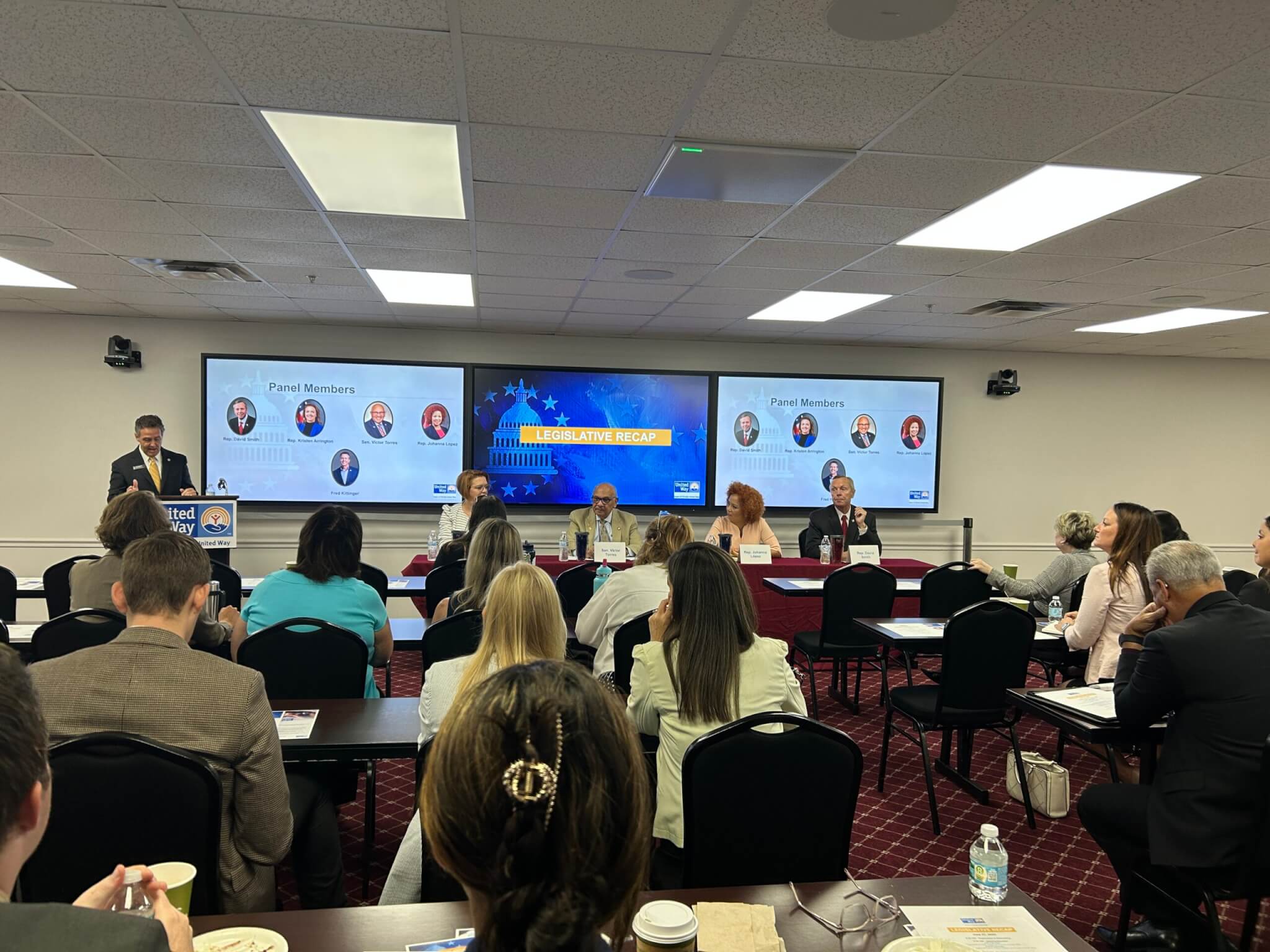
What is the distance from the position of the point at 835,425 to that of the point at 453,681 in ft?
22.0

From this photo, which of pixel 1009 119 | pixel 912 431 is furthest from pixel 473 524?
pixel 912 431

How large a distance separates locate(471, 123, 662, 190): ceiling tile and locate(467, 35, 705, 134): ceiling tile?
9cm

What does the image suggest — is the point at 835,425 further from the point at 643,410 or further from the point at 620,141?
the point at 620,141

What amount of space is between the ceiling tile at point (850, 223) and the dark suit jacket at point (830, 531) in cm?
316

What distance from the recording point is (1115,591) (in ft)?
12.4

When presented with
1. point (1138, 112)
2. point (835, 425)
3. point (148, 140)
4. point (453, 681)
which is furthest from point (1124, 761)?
point (148, 140)

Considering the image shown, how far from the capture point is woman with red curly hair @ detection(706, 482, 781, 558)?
6.58 meters

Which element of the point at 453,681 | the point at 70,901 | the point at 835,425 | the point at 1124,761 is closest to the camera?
the point at 70,901

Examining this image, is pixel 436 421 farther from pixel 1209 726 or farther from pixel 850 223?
pixel 1209 726

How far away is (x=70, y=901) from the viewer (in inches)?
67.4

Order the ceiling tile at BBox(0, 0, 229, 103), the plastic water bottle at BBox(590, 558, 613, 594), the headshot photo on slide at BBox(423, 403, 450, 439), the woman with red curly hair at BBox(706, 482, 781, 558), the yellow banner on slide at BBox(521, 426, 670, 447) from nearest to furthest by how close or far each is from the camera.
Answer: the ceiling tile at BBox(0, 0, 229, 103) → the plastic water bottle at BBox(590, 558, 613, 594) → the woman with red curly hair at BBox(706, 482, 781, 558) → the headshot photo on slide at BBox(423, 403, 450, 439) → the yellow banner on slide at BBox(521, 426, 670, 447)

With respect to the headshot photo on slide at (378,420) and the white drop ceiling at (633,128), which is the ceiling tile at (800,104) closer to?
the white drop ceiling at (633,128)

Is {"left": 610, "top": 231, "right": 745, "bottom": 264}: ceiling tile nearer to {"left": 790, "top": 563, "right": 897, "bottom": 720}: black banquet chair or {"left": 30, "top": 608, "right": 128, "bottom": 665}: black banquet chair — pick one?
{"left": 790, "top": 563, "right": 897, "bottom": 720}: black banquet chair

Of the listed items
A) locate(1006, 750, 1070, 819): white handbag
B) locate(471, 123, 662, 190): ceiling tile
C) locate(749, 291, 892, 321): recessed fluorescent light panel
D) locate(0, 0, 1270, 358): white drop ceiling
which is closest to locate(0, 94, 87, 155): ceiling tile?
locate(0, 0, 1270, 358): white drop ceiling
